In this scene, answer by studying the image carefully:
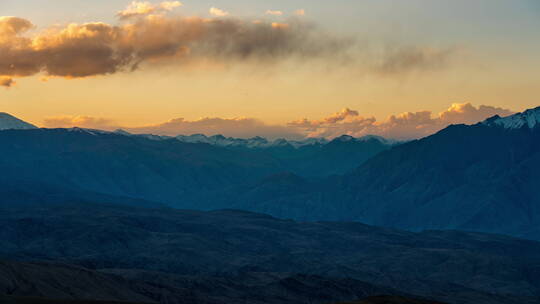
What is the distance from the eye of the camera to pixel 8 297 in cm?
18988

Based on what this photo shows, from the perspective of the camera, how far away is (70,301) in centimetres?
19212

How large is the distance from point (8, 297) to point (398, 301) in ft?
275

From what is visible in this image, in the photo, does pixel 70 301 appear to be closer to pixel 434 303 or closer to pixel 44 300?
pixel 44 300

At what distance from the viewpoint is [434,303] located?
198125 millimetres

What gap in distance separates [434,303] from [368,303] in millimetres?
17314

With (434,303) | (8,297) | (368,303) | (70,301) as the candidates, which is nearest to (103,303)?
(70,301)

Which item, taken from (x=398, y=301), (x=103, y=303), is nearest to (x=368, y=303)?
(x=398, y=301)

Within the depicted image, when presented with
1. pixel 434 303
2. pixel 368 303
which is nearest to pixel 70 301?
pixel 368 303

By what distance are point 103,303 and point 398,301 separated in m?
64.2

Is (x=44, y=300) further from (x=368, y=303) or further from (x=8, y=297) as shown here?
(x=368, y=303)

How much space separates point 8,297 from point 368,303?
250ft

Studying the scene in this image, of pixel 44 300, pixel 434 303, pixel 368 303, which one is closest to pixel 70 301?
pixel 44 300

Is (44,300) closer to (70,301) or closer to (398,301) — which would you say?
(70,301)

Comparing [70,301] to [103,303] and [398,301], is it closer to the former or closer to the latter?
[103,303]
